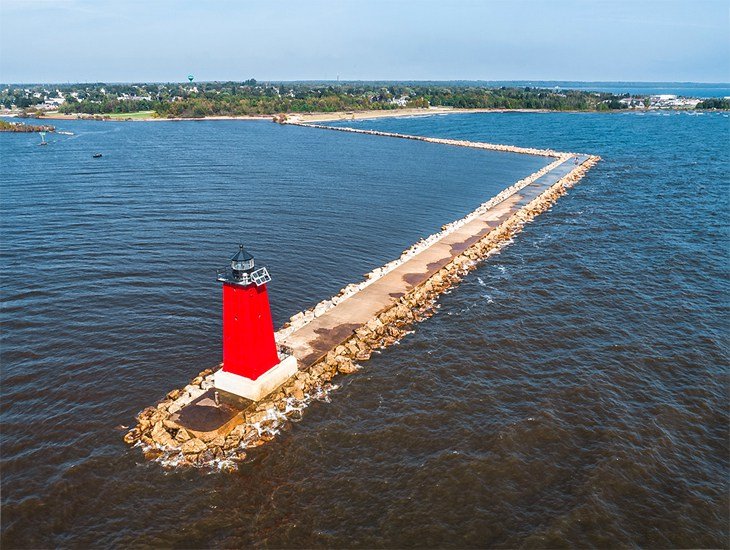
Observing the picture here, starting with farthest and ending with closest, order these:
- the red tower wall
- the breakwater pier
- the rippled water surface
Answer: the red tower wall
the breakwater pier
the rippled water surface

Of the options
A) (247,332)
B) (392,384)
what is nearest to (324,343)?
(392,384)

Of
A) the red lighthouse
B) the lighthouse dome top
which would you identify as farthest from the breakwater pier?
the lighthouse dome top

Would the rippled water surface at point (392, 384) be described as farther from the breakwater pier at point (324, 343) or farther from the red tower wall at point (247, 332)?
the red tower wall at point (247, 332)

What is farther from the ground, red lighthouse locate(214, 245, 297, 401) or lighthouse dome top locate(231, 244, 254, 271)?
lighthouse dome top locate(231, 244, 254, 271)

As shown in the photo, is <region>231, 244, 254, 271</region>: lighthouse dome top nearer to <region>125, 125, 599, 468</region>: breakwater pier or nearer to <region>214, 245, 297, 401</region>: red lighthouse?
<region>214, 245, 297, 401</region>: red lighthouse

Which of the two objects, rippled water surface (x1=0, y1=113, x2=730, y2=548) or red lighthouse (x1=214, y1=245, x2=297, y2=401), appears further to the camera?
red lighthouse (x1=214, y1=245, x2=297, y2=401)

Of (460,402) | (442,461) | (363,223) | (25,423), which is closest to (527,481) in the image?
(442,461)

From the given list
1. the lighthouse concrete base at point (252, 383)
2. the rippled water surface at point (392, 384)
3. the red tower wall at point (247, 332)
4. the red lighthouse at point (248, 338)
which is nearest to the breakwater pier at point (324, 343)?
the lighthouse concrete base at point (252, 383)

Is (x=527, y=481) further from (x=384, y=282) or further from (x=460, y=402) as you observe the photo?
(x=384, y=282)
